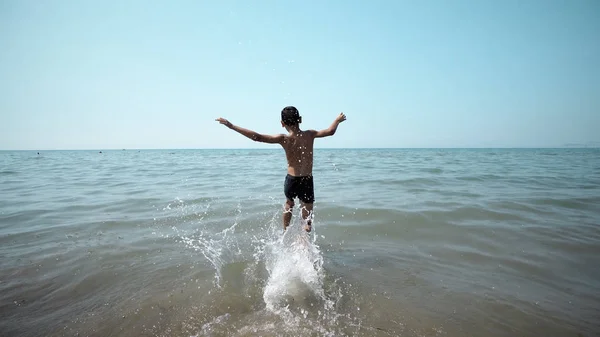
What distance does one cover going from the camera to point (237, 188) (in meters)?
10.8

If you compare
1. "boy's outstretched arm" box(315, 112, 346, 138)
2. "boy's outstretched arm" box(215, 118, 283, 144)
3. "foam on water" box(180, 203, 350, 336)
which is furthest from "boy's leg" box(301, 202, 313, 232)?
"boy's outstretched arm" box(215, 118, 283, 144)

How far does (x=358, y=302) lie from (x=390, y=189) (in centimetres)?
731

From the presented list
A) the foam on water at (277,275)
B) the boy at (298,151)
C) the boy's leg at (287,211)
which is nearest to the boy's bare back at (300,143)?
the boy at (298,151)

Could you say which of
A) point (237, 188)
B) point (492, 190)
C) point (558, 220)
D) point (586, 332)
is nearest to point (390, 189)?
point (492, 190)

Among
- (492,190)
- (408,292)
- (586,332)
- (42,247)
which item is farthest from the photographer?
(492,190)

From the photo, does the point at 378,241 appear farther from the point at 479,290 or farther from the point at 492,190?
the point at 492,190

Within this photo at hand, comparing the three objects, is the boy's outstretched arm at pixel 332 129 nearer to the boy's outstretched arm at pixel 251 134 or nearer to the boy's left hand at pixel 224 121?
the boy's outstretched arm at pixel 251 134

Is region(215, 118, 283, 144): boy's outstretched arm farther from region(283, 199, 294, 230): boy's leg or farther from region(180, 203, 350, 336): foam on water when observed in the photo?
region(180, 203, 350, 336): foam on water

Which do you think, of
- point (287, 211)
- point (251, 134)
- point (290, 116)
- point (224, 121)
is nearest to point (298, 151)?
point (290, 116)

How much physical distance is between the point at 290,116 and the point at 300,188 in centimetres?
117

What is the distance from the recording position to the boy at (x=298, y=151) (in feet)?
14.2

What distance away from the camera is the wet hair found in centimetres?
432

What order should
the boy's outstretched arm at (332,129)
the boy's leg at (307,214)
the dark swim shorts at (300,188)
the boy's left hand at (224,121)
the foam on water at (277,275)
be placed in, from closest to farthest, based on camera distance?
the foam on water at (277,275), the boy's left hand at (224,121), the boy's outstretched arm at (332,129), the dark swim shorts at (300,188), the boy's leg at (307,214)

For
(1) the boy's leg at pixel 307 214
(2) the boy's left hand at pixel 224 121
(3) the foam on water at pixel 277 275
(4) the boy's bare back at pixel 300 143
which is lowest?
(3) the foam on water at pixel 277 275
